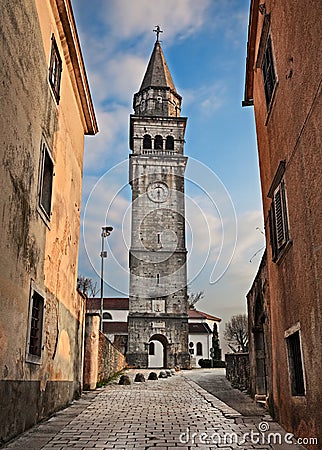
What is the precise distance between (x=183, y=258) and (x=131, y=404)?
3438 centimetres

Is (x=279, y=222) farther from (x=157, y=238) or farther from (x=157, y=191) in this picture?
(x=157, y=191)

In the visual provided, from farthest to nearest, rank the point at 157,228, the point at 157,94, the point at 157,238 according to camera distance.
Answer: the point at 157,94
the point at 157,228
the point at 157,238

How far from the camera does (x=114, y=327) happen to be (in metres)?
63.2

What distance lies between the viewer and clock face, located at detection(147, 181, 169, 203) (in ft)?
157

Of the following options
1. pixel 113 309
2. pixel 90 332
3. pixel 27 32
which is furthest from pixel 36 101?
pixel 113 309

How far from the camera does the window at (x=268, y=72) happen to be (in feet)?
28.2

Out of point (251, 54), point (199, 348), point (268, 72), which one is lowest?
point (199, 348)

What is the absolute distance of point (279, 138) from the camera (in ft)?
26.0

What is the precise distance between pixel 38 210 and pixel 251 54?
20.8 ft

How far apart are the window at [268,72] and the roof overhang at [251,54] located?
1.39m

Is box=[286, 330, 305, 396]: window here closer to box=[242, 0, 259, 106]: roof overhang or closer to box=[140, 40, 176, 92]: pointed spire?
box=[242, 0, 259, 106]: roof overhang

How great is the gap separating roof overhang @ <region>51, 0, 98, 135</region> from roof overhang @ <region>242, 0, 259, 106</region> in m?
4.02

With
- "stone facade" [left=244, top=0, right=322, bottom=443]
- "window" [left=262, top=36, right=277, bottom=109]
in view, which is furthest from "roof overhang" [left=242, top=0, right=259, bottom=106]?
"window" [left=262, top=36, right=277, bottom=109]

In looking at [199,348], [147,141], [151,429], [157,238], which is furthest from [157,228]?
[151,429]
